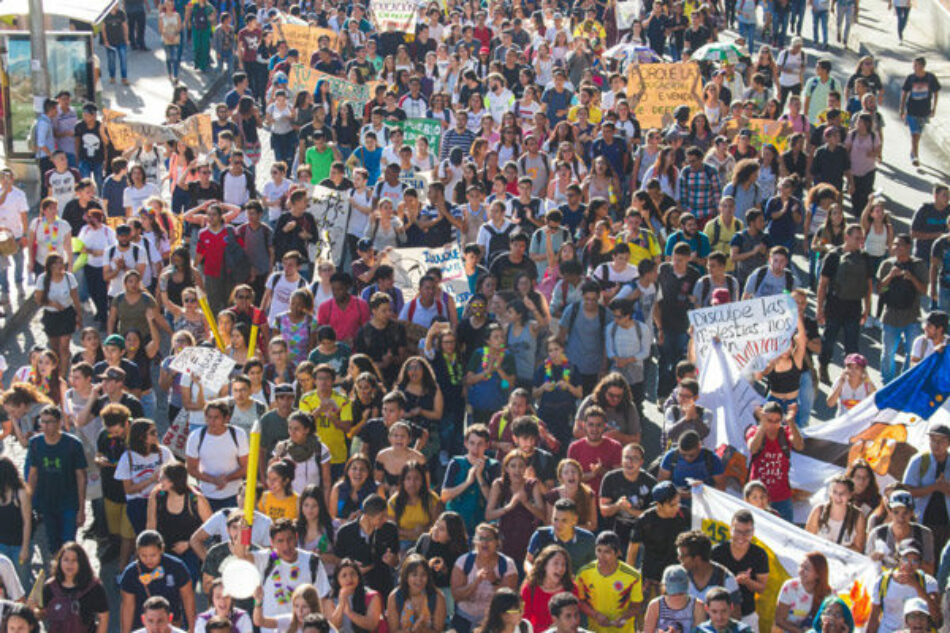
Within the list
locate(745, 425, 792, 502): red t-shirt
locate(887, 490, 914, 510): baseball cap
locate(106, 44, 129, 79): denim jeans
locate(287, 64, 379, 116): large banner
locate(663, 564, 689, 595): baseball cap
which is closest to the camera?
locate(663, 564, 689, 595): baseball cap

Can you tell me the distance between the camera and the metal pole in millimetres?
20984

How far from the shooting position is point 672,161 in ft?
57.5

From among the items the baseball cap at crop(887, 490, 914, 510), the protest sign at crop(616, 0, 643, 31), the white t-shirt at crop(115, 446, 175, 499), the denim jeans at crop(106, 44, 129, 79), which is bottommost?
the denim jeans at crop(106, 44, 129, 79)

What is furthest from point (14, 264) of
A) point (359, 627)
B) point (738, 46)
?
point (738, 46)

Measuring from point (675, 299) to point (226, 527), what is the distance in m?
5.55

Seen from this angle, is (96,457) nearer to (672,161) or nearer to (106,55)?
(672,161)

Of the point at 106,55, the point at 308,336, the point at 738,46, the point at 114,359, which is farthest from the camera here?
the point at 106,55

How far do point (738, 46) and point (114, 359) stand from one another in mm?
15771

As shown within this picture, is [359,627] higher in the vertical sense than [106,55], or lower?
higher

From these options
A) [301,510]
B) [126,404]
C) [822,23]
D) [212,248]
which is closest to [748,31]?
[822,23]

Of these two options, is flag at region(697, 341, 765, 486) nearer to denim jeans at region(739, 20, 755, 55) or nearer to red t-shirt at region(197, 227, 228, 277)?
red t-shirt at region(197, 227, 228, 277)

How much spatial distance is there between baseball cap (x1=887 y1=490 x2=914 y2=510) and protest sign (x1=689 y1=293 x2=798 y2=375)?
2908 millimetres

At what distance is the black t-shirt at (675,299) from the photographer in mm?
14547

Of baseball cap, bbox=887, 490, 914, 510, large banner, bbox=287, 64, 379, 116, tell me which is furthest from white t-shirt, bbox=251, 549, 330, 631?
large banner, bbox=287, 64, 379, 116
